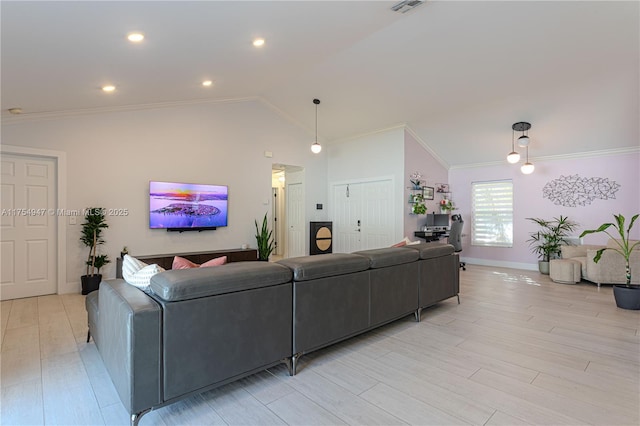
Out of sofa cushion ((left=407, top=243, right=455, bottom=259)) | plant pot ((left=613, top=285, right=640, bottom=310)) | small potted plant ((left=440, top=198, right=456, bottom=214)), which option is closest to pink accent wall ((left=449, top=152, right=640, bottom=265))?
small potted plant ((left=440, top=198, right=456, bottom=214))

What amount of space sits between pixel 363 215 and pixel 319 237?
1094 mm

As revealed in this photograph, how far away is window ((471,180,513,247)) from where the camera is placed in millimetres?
7156

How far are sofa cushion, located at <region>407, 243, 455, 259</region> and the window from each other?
4067mm

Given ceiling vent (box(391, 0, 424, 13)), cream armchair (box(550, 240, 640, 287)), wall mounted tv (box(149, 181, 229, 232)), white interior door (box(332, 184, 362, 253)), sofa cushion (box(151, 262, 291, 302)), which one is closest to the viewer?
sofa cushion (box(151, 262, 291, 302))

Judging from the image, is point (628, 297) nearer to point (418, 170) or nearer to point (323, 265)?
point (418, 170)

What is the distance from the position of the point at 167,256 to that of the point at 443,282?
4.11 meters

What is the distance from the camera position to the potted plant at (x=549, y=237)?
6301mm

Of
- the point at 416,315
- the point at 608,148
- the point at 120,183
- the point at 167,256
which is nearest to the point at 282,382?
the point at 416,315

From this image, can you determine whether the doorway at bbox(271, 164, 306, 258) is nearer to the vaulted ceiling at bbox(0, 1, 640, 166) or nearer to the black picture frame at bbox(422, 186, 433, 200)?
the vaulted ceiling at bbox(0, 1, 640, 166)

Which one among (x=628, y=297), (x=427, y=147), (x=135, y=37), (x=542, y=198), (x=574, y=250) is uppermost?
(x=135, y=37)

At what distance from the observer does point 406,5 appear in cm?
337

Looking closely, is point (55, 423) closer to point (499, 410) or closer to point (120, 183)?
point (499, 410)

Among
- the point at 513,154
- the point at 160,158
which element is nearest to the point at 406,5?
the point at 513,154

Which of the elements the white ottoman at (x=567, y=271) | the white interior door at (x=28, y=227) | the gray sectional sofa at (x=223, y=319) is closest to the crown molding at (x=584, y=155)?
the white ottoman at (x=567, y=271)
